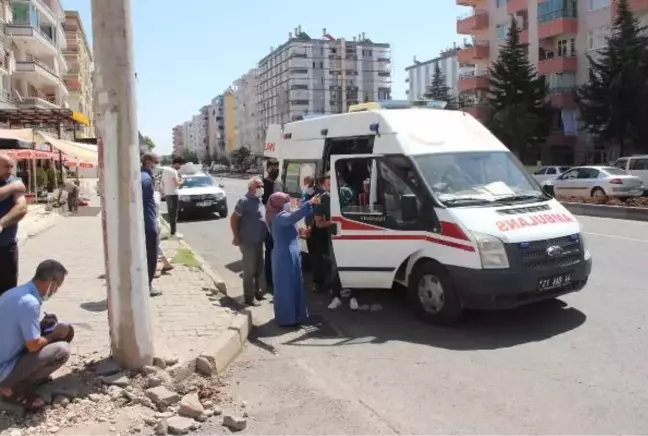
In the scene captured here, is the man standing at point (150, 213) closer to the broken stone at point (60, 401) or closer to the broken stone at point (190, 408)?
the broken stone at point (60, 401)

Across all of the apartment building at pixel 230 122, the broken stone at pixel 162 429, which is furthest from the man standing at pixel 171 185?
A: the apartment building at pixel 230 122

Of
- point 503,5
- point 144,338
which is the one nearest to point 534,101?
point 503,5

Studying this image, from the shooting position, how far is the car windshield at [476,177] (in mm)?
6957

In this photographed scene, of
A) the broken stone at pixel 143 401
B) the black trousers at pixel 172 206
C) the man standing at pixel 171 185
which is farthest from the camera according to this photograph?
the black trousers at pixel 172 206

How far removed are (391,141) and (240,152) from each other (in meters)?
134

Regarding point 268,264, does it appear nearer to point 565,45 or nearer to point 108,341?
point 108,341

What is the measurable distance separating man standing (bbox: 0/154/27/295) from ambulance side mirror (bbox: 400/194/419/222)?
371 cm

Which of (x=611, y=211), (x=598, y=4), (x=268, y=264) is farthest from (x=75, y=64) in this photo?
(x=268, y=264)

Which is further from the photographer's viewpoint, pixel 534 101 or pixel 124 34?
pixel 534 101

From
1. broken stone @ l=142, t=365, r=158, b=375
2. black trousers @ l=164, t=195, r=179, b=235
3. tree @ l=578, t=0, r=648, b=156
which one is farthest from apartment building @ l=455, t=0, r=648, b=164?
broken stone @ l=142, t=365, r=158, b=375

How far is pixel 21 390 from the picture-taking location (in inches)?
171

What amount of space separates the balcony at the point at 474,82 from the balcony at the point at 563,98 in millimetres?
8204

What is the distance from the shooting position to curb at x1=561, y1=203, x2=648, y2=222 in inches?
694

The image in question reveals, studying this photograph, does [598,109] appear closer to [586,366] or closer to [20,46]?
[586,366]
